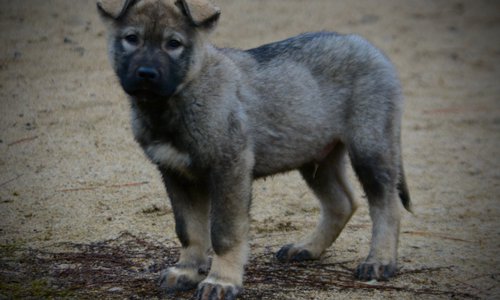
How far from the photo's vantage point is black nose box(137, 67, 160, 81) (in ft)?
13.1

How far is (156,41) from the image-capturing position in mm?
4141

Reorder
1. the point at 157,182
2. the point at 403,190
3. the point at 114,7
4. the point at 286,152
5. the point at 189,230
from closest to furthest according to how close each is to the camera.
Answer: the point at 114,7 < the point at 189,230 < the point at 286,152 < the point at 403,190 < the point at 157,182

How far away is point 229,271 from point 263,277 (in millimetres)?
451

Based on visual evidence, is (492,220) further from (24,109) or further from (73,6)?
(73,6)

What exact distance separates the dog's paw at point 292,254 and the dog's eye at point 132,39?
1.74 meters

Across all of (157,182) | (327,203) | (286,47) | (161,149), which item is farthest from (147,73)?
(157,182)

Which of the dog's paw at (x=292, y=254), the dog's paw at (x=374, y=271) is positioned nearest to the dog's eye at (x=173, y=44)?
the dog's paw at (x=292, y=254)

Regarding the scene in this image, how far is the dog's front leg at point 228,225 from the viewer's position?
4.23 metres

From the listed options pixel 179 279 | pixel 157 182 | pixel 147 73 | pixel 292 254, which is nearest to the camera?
pixel 147 73

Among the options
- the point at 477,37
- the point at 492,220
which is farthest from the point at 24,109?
the point at 477,37

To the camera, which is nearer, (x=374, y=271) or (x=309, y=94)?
(x=374, y=271)

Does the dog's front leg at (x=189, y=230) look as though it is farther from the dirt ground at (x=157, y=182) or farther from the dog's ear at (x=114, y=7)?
the dog's ear at (x=114, y=7)

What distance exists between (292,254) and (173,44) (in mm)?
1674

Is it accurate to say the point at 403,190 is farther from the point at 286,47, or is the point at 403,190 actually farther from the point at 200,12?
the point at 200,12
